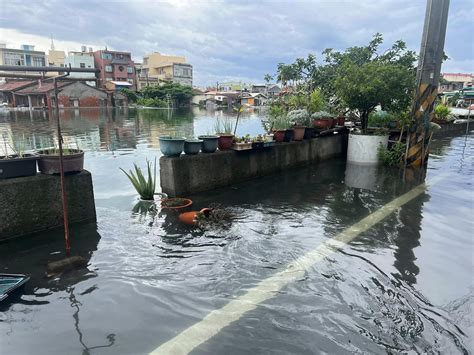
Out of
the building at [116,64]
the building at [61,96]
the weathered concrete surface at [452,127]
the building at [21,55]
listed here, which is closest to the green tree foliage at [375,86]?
the weathered concrete surface at [452,127]

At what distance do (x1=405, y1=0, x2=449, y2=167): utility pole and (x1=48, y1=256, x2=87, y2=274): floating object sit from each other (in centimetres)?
769

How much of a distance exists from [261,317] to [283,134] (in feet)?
18.3

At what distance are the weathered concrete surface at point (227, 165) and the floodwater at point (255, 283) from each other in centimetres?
47

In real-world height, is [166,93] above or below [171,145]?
above

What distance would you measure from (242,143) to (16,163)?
12.4 feet

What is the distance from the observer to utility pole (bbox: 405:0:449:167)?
24.2ft

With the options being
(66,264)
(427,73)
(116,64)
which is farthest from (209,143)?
(116,64)

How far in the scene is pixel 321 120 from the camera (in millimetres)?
8961

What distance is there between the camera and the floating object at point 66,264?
3077mm

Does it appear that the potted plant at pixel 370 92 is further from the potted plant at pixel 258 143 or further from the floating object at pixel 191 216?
the floating object at pixel 191 216

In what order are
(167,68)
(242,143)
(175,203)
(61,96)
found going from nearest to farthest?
(175,203) → (242,143) → (61,96) → (167,68)

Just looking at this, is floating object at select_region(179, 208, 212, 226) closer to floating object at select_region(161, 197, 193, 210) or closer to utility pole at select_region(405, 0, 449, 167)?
floating object at select_region(161, 197, 193, 210)

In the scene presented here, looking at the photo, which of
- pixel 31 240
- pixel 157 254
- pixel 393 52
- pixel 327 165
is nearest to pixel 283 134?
pixel 327 165

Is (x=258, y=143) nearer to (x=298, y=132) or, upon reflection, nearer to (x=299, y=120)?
(x=298, y=132)
